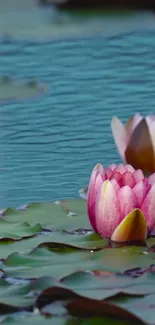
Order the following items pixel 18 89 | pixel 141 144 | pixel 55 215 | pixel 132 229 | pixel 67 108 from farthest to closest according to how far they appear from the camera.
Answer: pixel 18 89 < pixel 67 108 < pixel 141 144 < pixel 55 215 < pixel 132 229

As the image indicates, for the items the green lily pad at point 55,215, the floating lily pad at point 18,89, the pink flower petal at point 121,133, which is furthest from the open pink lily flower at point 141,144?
the floating lily pad at point 18,89

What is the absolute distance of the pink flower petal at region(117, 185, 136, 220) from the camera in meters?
2.03

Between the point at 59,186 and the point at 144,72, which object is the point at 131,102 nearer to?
the point at 144,72

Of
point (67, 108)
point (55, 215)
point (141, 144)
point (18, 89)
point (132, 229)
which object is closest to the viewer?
point (132, 229)

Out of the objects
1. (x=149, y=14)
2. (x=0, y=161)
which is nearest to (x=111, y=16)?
(x=149, y=14)

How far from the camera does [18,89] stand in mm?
3471

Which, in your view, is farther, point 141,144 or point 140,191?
point 141,144

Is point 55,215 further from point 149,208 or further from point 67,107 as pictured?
point 67,107

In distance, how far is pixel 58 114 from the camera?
3148 mm

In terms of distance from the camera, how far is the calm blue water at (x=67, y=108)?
261 centimetres

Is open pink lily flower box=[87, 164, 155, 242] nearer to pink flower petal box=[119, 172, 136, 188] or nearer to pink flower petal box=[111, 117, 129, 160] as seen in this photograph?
pink flower petal box=[119, 172, 136, 188]

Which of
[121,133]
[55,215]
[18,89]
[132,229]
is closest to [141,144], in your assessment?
[121,133]

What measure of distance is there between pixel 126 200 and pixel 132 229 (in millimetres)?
57

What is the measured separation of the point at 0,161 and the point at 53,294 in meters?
1.05
